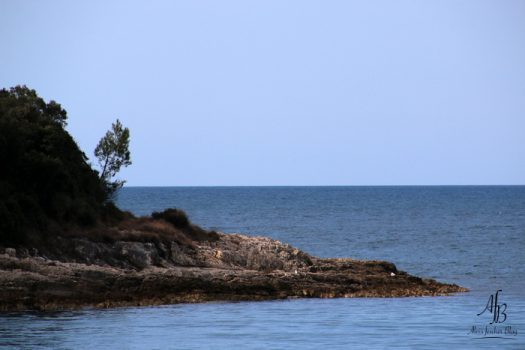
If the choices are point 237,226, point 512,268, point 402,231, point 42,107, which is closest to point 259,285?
point 42,107

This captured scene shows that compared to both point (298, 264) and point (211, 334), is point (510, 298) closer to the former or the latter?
point (298, 264)

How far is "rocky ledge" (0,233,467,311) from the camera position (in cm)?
4666

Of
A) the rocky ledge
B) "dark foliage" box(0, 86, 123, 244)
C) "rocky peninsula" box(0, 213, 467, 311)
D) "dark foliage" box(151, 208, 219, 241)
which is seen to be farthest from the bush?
"dark foliage" box(0, 86, 123, 244)

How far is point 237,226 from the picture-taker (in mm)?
123688

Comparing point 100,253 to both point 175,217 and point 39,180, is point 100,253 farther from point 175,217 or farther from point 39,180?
point 175,217

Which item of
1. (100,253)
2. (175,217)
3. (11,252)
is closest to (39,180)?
(100,253)

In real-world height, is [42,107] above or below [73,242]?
above

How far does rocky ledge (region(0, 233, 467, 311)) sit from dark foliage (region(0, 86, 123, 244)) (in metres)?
1.79

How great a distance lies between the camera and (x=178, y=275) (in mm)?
51094

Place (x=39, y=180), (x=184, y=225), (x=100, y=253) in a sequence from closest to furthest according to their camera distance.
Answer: (x=100, y=253) < (x=39, y=180) < (x=184, y=225)

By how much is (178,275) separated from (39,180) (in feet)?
34.0

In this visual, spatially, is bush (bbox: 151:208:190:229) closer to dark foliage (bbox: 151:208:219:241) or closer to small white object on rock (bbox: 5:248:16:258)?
dark foliage (bbox: 151:208:219:241)

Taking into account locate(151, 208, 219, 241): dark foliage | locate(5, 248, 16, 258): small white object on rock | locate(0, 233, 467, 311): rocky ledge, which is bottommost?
locate(0, 233, 467, 311): rocky ledge

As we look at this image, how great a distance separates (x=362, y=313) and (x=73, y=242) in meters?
15.6
